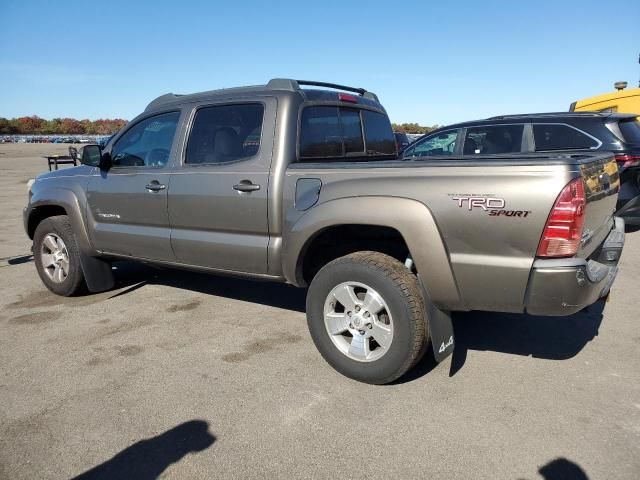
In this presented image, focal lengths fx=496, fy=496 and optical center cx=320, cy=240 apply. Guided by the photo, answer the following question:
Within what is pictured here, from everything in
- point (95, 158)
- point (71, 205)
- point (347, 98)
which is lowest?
point (71, 205)

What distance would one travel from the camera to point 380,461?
240 cm

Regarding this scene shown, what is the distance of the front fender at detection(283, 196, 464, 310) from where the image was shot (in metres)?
2.78

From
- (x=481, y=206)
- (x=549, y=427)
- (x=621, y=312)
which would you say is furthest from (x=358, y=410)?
(x=621, y=312)

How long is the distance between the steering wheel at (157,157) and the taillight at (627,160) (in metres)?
5.36

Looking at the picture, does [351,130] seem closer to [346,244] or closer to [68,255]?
[346,244]

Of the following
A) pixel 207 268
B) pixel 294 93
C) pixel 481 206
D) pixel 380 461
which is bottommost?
pixel 380 461

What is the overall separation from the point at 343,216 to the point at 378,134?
1761 millimetres

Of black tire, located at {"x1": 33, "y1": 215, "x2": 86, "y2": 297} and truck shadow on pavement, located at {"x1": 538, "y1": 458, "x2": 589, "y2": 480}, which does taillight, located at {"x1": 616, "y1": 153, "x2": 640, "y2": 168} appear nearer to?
truck shadow on pavement, located at {"x1": 538, "y1": 458, "x2": 589, "y2": 480}

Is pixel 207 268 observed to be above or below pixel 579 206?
below

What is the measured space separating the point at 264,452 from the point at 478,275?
145 centimetres

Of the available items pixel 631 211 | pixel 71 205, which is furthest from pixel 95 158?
pixel 631 211

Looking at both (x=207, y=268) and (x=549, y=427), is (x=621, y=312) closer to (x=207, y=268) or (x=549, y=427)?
(x=549, y=427)

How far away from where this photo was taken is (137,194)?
4.26 metres

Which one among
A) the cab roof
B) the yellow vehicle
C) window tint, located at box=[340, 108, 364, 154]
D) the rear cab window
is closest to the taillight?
the yellow vehicle
